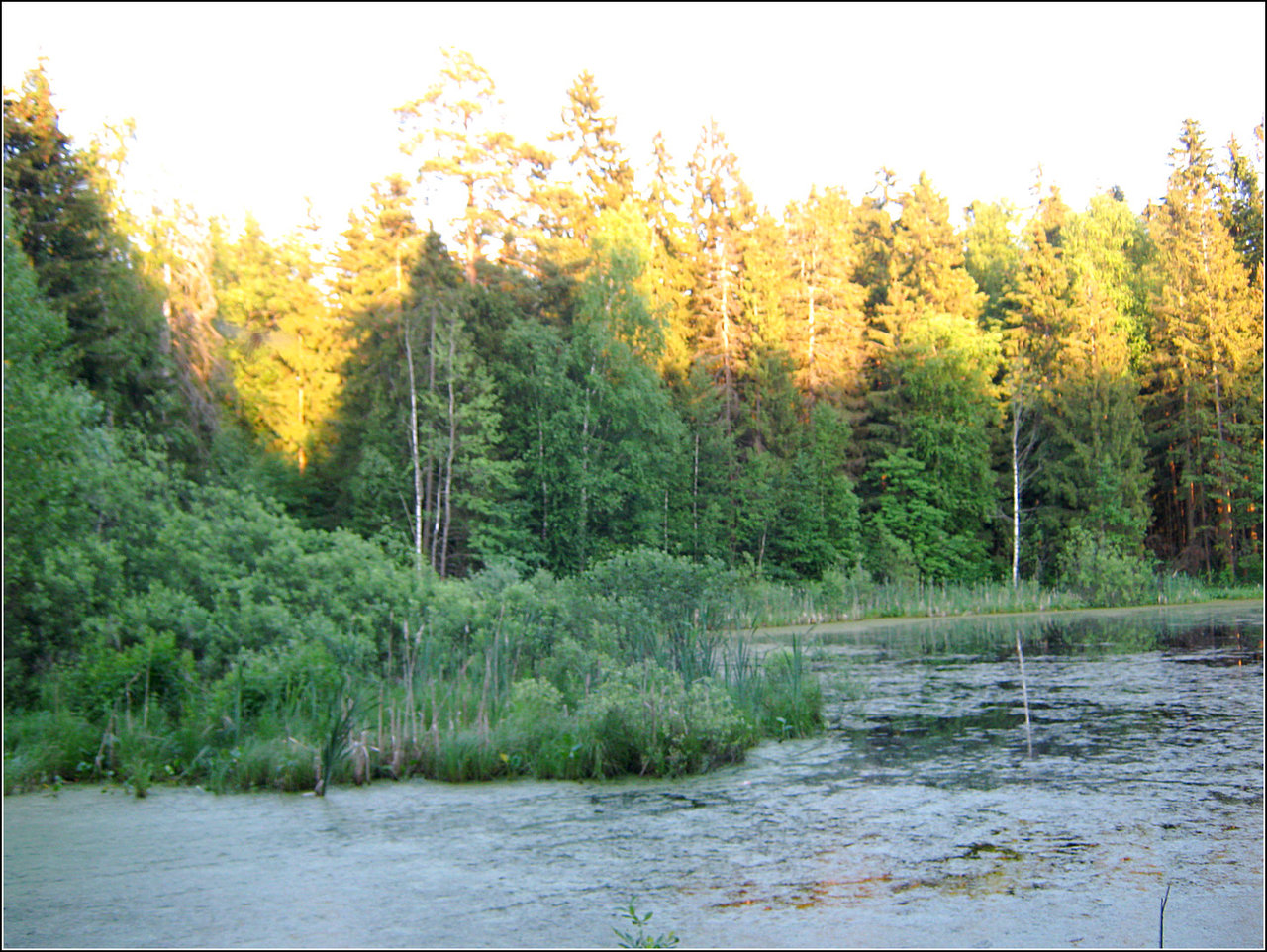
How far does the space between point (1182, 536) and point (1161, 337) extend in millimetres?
7062

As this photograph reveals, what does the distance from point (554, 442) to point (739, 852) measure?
22.9 metres

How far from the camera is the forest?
31.5 feet

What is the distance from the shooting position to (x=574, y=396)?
2877 cm

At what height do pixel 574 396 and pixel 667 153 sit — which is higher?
pixel 667 153

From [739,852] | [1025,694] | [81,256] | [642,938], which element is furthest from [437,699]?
[81,256]

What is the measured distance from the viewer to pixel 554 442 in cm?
2872

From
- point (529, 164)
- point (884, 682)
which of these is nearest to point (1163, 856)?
point (884, 682)

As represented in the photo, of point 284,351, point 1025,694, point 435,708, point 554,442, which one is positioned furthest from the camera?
point 284,351

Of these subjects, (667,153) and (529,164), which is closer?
(529,164)

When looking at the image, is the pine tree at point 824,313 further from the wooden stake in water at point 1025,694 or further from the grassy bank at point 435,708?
the grassy bank at point 435,708

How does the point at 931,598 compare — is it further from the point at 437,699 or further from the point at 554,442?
the point at 437,699

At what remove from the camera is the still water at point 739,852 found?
488 centimetres

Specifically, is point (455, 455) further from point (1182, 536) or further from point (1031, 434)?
point (1182, 536)

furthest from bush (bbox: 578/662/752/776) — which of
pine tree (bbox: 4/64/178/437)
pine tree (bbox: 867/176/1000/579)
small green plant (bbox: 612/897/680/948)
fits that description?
pine tree (bbox: 867/176/1000/579)
